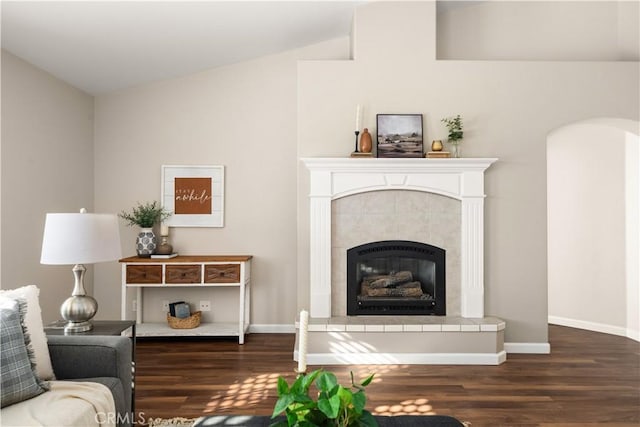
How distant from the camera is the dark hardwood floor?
276 centimetres

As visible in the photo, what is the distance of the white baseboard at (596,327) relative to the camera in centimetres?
467

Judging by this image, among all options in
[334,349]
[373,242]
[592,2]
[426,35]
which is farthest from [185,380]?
[592,2]

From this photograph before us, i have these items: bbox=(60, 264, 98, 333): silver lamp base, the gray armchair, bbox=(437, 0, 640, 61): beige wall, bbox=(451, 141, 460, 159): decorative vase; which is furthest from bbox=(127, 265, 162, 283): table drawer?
bbox=(437, 0, 640, 61): beige wall

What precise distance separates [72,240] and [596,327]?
5.14 m

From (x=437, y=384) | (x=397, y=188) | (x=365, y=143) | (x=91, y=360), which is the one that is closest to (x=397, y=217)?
(x=397, y=188)

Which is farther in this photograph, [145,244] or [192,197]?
[192,197]

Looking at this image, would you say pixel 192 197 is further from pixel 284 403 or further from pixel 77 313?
pixel 284 403

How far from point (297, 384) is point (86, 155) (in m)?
4.15

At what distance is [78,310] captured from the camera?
96.9 inches

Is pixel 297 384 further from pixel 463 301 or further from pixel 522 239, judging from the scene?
pixel 522 239

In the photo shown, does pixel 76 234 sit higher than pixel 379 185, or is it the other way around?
pixel 379 185

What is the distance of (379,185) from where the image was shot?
13.3 ft

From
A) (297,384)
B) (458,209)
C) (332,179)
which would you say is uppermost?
(332,179)

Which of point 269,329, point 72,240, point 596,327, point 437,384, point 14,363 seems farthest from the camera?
point 596,327
